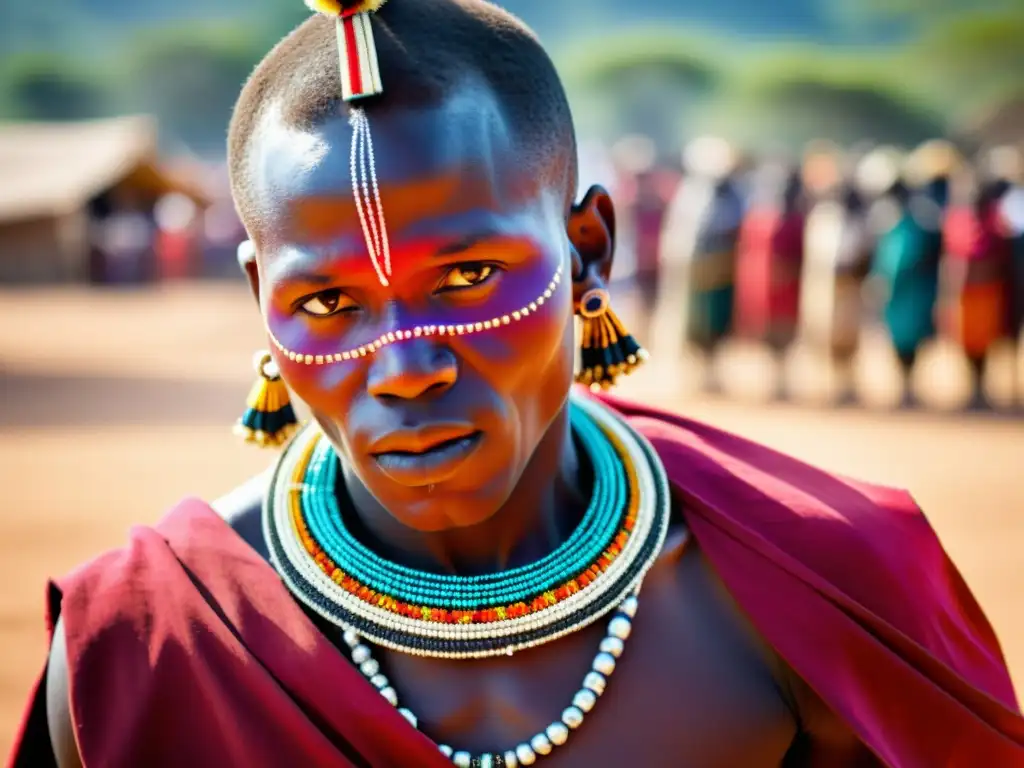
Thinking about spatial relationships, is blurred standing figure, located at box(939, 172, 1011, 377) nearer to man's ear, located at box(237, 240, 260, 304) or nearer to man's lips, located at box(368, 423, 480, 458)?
man's ear, located at box(237, 240, 260, 304)

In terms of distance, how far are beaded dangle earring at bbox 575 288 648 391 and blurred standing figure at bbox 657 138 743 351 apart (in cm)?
919

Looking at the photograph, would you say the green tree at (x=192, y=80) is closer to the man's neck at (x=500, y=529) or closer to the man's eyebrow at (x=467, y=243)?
the man's neck at (x=500, y=529)

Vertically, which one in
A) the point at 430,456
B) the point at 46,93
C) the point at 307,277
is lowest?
the point at 46,93

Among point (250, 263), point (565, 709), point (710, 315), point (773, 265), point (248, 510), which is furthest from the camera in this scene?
point (710, 315)

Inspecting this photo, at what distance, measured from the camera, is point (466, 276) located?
1.74 meters

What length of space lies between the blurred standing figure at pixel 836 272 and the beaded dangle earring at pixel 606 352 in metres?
9.16

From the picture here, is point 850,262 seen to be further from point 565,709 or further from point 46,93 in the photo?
point 46,93

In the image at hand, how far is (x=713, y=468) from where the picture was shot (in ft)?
7.25

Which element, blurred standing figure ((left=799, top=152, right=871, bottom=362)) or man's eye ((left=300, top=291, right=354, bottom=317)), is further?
blurred standing figure ((left=799, top=152, right=871, bottom=362))

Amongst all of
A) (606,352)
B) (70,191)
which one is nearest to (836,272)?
(606,352)

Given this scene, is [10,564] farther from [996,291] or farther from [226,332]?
[226,332]

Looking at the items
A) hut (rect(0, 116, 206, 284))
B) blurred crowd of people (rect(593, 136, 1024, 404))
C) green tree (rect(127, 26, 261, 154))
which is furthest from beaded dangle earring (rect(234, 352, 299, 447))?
green tree (rect(127, 26, 261, 154))

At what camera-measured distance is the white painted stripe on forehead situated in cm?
169

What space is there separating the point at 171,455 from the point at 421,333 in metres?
8.10
